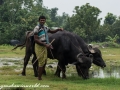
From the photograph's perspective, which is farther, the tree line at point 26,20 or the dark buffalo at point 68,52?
the tree line at point 26,20

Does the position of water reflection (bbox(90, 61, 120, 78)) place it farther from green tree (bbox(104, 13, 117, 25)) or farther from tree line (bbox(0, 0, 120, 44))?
green tree (bbox(104, 13, 117, 25))

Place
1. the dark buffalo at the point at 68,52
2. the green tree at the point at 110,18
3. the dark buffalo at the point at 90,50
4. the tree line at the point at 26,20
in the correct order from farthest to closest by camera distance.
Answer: the green tree at the point at 110,18
the tree line at the point at 26,20
the dark buffalo at the point at 90,50
the dark buffalo at the point at 68,52

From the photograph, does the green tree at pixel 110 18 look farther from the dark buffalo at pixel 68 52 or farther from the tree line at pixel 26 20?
the dark buffalo at pixel 68 52

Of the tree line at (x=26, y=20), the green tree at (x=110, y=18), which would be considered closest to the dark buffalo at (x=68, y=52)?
the tree line at (x=26, y=20)

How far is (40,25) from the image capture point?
376 inches

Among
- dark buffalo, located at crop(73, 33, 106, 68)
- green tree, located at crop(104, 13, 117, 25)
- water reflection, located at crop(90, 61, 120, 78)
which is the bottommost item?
water reflection, located at crop(90, 61, 120, 78)

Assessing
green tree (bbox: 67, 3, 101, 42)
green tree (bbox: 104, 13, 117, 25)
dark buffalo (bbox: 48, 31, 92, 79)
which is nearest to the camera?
dark buffalo (bbox: 48, 31, 92, 79)

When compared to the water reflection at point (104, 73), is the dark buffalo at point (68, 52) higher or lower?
higher

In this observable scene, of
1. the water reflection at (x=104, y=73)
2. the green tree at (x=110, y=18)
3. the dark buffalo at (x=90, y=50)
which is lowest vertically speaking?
the water reflection at (x=104, y=73)

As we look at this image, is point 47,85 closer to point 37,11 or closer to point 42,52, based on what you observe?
point 42,52

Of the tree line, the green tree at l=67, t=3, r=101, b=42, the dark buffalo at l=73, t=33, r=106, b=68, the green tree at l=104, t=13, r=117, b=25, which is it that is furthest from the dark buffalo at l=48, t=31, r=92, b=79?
the green tree at l=104, t=13, r=117, b=25

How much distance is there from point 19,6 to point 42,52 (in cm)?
3389

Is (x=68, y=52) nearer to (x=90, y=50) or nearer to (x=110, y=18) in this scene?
(x=90, y=50)

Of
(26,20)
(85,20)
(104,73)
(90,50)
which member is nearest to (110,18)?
(85,20)
